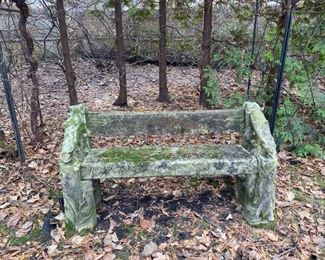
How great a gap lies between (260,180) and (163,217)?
86 cm

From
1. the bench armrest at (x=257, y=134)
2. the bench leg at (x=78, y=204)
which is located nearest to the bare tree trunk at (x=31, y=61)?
the bench leg at (x=78, y=204)

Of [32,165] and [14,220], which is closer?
[14,220]

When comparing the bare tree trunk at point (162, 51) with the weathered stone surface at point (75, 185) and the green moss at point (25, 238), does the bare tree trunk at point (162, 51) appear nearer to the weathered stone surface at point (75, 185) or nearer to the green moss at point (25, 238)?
the weathered stone surface at point (75, 185)

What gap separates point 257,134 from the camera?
8.21 feet

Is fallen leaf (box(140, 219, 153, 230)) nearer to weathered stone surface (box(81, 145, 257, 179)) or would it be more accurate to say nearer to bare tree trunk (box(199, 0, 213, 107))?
weathered stone surface (box(81, 145, 257, 179))

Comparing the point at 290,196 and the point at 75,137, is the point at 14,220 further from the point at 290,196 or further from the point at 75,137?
the point at 290,196

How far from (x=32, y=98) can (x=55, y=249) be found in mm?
1967

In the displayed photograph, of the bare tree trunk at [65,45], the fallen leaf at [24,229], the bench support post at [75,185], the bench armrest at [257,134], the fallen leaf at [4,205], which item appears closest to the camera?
the bench support post at [75,185]

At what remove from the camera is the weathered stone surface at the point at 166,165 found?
2.34m

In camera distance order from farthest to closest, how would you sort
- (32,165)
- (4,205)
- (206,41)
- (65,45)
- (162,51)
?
(162,51) → (206,41) → (65,45) → (32,165) → (4,205)

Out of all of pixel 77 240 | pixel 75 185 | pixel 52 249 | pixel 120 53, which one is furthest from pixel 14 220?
pixel 120 53

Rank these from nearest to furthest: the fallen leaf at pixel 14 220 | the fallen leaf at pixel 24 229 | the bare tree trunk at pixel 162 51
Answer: the fallen leaf at pixel 24 229 < the fallen leaf at pixel 14 220 < the bare tree trunk at pixel 162 51

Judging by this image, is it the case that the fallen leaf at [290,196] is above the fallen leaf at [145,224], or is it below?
above

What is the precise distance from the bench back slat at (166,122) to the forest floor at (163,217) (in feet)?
1.89
